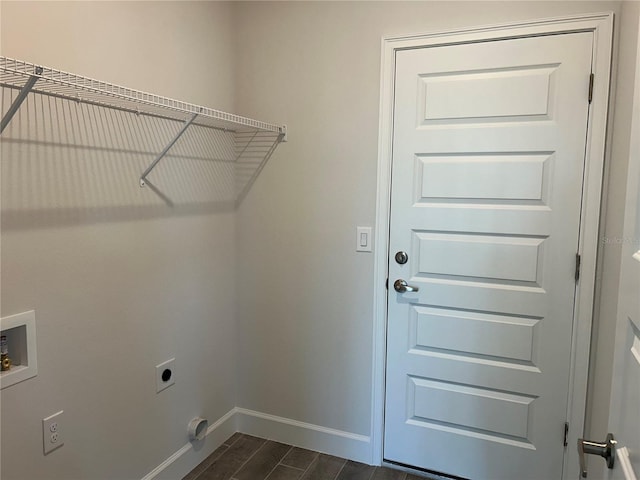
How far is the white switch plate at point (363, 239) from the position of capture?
89.4 inches

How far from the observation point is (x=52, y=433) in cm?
162

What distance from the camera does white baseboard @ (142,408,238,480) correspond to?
7.02ft

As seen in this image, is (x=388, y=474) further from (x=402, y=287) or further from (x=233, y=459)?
(x=402, y=287)

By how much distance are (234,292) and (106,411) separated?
0.92 meters

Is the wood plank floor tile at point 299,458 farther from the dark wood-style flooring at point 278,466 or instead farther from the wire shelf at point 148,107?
the wire shelf at point 148,107

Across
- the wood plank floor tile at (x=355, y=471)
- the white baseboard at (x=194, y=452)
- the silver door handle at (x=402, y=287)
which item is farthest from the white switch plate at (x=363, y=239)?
the white baseboard at (x=194, y=452)

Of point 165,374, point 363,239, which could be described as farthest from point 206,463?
point 363,239

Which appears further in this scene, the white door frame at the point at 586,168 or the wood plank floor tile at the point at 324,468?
the wood plank floor tile at the point at 324,468

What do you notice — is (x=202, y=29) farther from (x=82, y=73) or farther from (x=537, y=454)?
(x=537, y=454)

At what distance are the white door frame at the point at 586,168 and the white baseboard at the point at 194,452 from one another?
1025 millimetres

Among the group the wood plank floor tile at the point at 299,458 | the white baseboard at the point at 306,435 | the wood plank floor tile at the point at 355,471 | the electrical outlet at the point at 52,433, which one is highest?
the electrical outlet at the point at 52,433

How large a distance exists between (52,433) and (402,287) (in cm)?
152

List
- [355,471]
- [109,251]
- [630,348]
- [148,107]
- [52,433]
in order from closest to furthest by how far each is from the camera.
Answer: [630,348] → [52,433] → [109,251] → [148,107] → [355,471]

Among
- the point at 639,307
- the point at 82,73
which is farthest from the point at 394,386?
the point at 82,73
